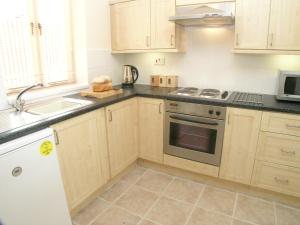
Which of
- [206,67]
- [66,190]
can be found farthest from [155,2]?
[66,190]

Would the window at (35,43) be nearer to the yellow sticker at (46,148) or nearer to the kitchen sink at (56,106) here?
the kitchen sink at (56,106)

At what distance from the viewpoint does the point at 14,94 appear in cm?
199

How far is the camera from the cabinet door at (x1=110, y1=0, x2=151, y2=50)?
2447mm

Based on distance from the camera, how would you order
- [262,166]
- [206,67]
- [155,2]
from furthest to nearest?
[206,67]
[155,2]
[262,166]

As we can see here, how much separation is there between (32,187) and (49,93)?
104cm

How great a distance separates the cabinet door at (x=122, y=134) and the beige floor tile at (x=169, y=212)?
578 millimetres

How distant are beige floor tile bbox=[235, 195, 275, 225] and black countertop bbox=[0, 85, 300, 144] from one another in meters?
0.89

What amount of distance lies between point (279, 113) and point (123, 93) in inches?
58.5

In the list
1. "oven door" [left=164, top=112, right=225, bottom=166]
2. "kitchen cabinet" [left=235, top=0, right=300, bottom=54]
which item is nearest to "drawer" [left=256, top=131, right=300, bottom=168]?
"oven door" [left=164, top=112, right=225, bottom=166]

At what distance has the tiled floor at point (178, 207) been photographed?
6.08ft

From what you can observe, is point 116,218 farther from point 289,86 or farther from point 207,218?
point 289,86

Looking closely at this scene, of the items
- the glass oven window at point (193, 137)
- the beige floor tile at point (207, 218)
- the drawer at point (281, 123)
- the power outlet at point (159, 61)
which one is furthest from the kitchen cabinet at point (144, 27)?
the beige floor tile at point (207, 218)

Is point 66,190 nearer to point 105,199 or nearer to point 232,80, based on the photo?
point 105,199

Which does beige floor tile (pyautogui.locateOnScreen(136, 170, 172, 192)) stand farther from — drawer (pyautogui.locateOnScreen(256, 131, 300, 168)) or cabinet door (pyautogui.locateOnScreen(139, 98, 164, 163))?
drawer (pyautogui.locateOnScreen(256, 131, 300, 168))
